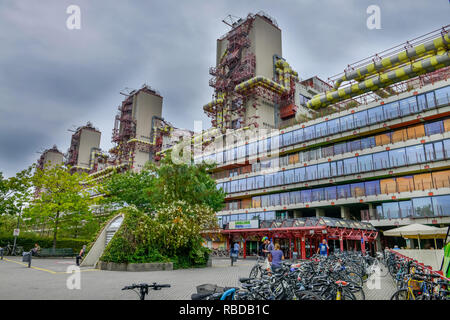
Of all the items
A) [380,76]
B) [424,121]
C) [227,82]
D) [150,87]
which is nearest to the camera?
[424,121]

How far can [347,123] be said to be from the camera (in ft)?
134

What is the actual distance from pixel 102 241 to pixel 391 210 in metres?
30.0

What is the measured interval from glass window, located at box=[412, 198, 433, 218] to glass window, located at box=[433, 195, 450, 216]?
0.45m

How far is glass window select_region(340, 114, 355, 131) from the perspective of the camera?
1590 inches

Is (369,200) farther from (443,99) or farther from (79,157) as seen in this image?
(79,157)

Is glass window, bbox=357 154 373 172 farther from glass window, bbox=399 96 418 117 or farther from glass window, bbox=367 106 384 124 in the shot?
glass window, bbox=399 96 418 117

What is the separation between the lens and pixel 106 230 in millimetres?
21953

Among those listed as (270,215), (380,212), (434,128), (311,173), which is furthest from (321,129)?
(270,215)

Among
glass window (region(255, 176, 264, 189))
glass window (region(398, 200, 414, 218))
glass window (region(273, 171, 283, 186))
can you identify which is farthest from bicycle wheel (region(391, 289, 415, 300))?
glass window (region(255, 176, 264, 189))

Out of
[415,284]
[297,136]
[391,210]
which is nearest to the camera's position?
[415,284]

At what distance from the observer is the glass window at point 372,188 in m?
37.0

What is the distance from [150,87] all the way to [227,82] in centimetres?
4062

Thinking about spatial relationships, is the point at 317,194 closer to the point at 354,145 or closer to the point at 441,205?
the point at 354,145

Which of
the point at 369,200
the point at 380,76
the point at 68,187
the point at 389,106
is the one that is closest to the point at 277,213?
the point at 369,200
